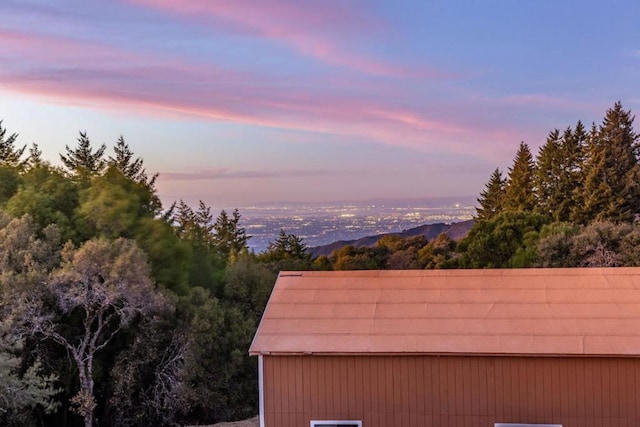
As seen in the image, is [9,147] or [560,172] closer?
[9,147]

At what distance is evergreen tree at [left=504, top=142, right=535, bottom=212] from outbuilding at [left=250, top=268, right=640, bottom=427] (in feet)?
134

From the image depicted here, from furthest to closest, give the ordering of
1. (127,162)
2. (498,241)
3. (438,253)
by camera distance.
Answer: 1. (127,162)
2. (438,253)
3. (498,241)

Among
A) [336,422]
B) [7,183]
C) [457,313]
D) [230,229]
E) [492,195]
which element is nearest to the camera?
[336,422]

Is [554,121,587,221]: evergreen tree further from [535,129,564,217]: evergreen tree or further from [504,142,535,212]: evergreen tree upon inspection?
[504,142,535,212]: evergreen tree

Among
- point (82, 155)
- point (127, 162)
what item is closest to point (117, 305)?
point (82, 155)

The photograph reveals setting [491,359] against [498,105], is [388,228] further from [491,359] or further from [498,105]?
[491,359]

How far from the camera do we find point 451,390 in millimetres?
11039

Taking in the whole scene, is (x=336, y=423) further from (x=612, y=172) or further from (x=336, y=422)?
(x=612, y=172)

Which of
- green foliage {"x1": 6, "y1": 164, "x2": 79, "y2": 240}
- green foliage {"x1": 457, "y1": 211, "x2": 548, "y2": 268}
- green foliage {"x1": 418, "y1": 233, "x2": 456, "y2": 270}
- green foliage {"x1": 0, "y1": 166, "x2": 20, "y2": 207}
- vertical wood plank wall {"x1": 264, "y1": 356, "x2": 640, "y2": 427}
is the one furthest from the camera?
green foliage {"x1": 418, "y1": 233, "x2": 456, "y2": 270}

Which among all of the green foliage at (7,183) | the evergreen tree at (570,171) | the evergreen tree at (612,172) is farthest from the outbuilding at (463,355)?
the evergreen tree at (570,171)

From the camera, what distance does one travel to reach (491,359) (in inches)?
430

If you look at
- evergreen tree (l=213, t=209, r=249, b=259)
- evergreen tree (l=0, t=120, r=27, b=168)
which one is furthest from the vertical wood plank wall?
evergreen tree (l=213, t=209, r=249, b=259)

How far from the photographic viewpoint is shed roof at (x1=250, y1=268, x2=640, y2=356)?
10.9m

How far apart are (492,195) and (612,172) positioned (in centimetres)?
1681
